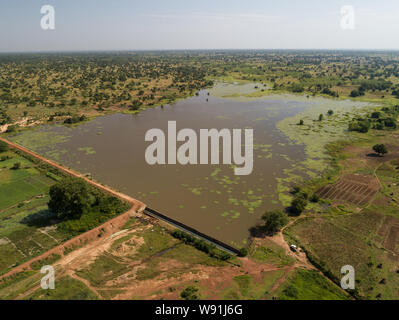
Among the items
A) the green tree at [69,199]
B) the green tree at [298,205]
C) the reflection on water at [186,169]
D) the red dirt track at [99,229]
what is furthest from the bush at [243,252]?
the green tree at [69,199]

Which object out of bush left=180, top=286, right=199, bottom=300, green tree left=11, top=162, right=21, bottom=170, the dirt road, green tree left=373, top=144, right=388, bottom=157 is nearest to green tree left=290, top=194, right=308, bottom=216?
bush left=180, top=286, right=199, bottom=300

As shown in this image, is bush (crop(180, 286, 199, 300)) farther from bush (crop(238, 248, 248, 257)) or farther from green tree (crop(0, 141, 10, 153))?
green tree (crop(0, 141, 10, 153))

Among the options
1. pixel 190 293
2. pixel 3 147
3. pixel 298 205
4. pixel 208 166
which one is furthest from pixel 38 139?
pixel 298 205

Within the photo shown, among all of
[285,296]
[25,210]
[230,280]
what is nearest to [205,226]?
[230,280]

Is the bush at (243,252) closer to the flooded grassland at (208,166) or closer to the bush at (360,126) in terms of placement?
the flooded grassland at (208,166)

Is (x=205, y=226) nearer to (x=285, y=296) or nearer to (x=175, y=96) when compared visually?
(x=285, y=296)

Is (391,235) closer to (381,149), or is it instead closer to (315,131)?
(381,149)
